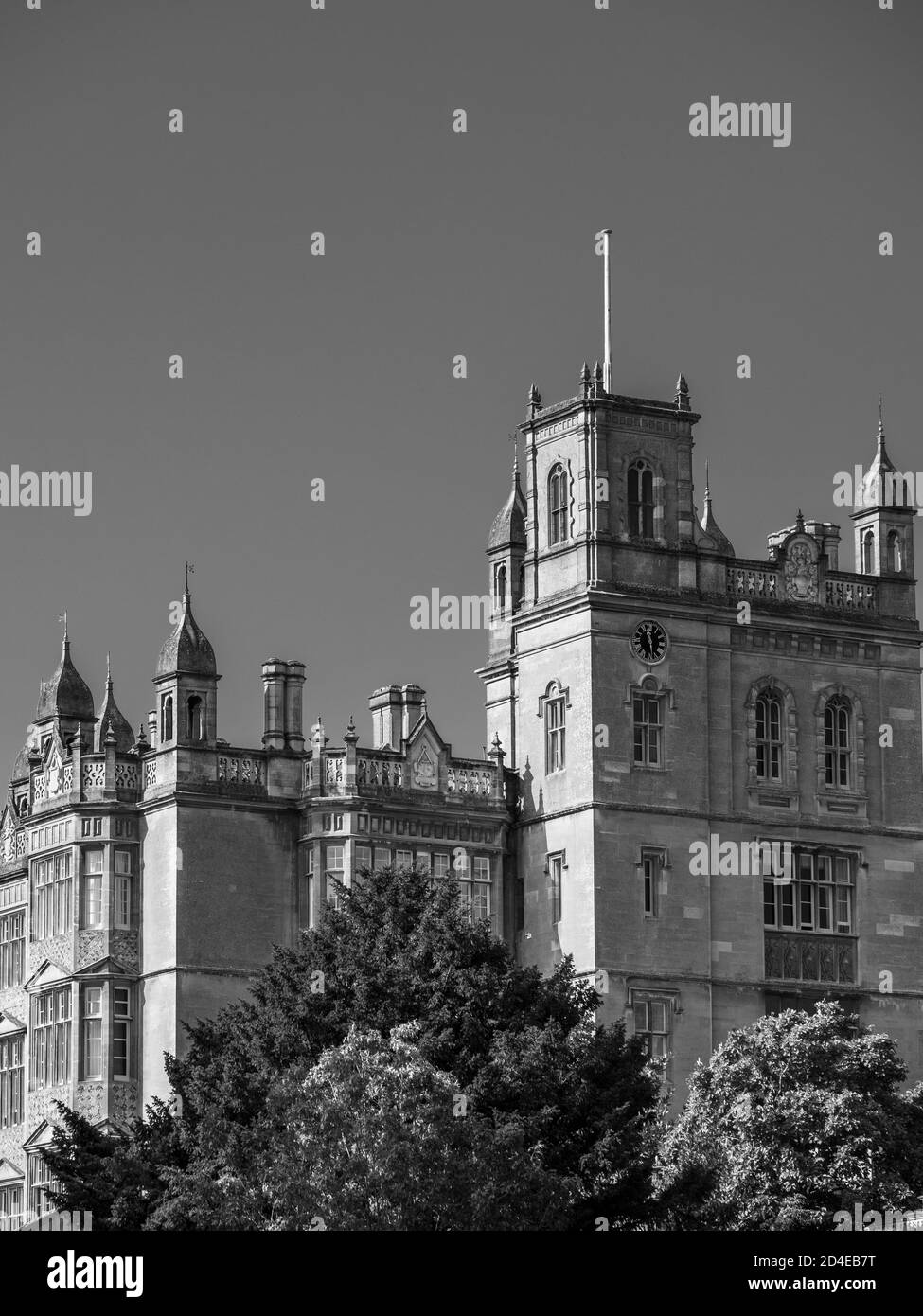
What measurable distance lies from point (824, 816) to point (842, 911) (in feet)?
8.43

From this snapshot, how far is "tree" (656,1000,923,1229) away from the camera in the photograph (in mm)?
67000

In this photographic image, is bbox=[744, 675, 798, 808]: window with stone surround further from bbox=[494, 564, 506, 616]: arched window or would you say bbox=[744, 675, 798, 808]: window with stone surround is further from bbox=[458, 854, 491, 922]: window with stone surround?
bbox=[494, 564, 506, 616]: arched window

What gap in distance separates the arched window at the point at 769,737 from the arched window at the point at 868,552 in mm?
5963

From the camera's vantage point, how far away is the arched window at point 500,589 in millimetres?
88500

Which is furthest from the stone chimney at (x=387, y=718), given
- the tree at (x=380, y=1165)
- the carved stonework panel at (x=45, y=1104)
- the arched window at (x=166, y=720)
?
the tree at (x=380, y=1165)

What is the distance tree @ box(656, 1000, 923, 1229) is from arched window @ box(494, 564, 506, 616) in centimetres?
1939

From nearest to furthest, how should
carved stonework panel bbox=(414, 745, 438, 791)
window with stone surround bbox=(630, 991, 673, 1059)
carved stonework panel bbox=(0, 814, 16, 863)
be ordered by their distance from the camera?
window with stone surround bbox=(630, 991, 673, 1059), carved stonework panel bbox=(414, 745, 438, 791), carved stonework panel bbox=(0, 814, 16, 863)

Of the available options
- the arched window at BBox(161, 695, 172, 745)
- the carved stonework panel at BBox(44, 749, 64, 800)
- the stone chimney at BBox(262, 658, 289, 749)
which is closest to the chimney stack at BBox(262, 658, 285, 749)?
the stone chimney at BBox(262, 658, 289, 749)

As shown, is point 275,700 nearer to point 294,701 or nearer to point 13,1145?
point 294,701

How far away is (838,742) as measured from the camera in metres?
83.9

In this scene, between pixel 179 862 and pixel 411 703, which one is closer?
pixel 179 862

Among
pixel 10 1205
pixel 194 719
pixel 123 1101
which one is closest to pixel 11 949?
pixel 10 1205

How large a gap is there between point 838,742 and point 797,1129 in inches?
687
